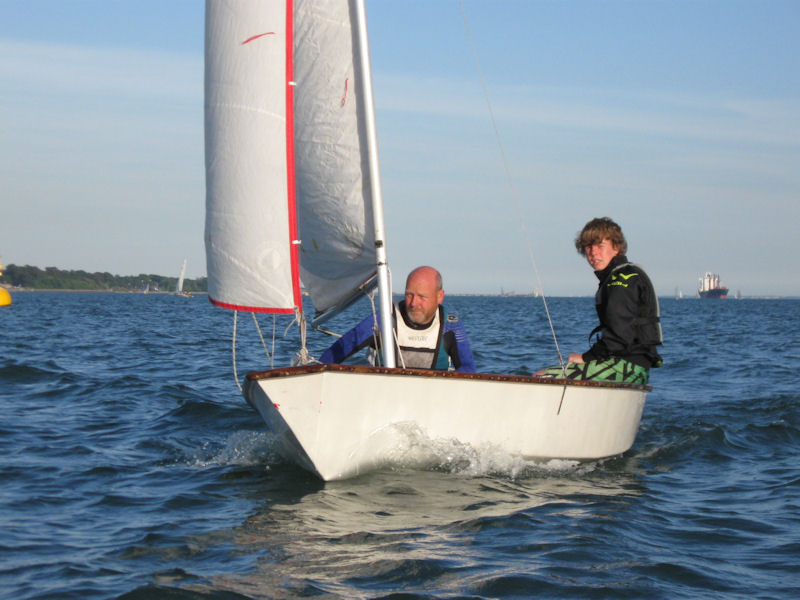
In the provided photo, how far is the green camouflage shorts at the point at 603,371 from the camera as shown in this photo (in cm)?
675

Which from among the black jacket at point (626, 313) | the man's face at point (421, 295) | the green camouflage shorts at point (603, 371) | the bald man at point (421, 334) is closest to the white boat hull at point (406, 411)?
the green camouflage shorts at point (603, 371)

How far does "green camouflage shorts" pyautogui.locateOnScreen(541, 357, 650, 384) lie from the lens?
675 cm

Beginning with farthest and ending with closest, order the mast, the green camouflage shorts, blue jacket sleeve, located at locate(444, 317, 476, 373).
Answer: the green camouflage shorts
blue jacket sleeve, located at locate(444, 317, 476, 373)
the mast

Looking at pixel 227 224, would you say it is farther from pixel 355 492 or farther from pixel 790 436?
pixel 790 436

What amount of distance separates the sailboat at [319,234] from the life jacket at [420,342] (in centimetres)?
44

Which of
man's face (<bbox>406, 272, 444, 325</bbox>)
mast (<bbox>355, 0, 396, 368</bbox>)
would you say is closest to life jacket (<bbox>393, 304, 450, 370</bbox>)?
man's face (<bbox>406, 272, 444, 325</bbox>)

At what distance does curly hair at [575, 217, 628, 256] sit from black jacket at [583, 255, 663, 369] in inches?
4.4

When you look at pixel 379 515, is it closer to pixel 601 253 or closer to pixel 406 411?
pixel 406 411

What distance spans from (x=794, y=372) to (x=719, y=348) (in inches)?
242

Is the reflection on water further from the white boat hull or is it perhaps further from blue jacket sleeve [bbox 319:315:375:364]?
blue jacket sleeve [bbox 319:315:375:364]

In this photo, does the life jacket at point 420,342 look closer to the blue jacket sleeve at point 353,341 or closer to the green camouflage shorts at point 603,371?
the blue jacket sleeve at point 353,341

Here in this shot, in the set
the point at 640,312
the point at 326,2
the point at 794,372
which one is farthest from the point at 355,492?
the point at 794,372

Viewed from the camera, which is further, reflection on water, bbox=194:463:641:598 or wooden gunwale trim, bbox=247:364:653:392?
wooden gunwale trim, bbox=247:364:653:392

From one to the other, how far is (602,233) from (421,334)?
1.59m
